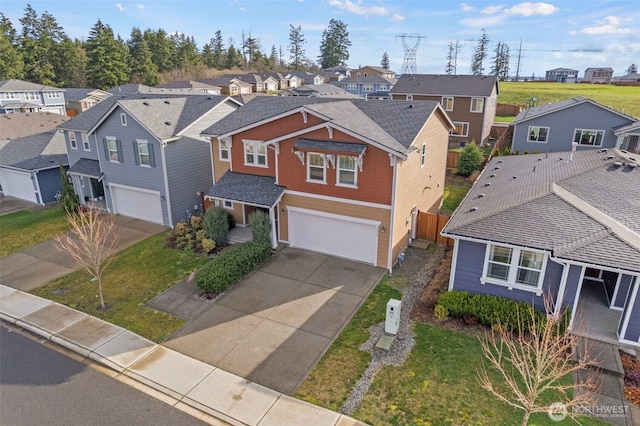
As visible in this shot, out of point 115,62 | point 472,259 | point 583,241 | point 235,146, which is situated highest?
point 115,62

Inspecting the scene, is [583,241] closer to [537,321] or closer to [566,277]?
[566,277]

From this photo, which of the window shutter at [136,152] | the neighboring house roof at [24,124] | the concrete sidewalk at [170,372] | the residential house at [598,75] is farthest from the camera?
the residential house at [598,75]

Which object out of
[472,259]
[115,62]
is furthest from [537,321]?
[115,62]

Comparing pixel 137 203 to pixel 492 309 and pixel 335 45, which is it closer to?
pixel 492 309

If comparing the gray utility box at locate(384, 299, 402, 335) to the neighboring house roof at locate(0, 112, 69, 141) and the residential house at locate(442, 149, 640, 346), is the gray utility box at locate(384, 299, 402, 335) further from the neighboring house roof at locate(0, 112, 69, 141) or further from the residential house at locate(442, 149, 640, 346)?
the neighboring house roof at locate(0, 112, 69, 141)

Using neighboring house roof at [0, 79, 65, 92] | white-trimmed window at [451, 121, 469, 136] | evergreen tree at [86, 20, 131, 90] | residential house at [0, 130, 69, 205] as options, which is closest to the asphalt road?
residential house at [0, 130, 69, 205]

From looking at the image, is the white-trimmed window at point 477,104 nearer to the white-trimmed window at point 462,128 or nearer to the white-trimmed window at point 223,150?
the white-trimmed window at point 462,128

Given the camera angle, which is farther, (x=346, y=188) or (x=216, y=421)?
(x=346, y=188)
